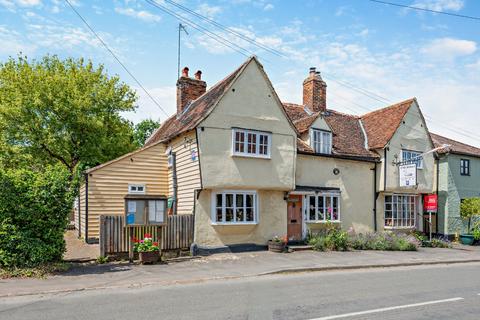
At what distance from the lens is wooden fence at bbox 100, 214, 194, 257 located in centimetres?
1442

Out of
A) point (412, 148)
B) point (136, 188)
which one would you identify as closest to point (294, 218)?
point (136, 188)

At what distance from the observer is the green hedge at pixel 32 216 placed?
1198cm

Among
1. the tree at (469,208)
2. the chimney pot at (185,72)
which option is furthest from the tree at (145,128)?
the tree at (469,208)

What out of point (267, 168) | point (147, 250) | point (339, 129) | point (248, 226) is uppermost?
point (339, 129)

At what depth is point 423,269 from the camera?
49.5ft

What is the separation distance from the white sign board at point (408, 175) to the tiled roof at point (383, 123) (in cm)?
175

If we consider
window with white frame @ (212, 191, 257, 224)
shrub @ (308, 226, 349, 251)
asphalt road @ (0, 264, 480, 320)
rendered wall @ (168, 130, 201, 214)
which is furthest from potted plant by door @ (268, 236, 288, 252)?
asphalt road @ (0, 264, 480, 320)

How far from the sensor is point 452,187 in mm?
25812

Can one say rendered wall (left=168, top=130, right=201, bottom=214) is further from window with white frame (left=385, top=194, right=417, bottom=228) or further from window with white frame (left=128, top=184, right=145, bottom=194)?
window with white frame (left=385, top=194, right=417, bottom=228)

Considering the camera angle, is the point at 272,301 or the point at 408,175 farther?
the point at 408,175

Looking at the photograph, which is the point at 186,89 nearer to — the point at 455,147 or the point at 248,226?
the point at 248,226

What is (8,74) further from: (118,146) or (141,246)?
(141,246)

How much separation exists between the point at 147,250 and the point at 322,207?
33.7 ft

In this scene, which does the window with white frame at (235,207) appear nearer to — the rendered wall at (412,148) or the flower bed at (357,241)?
the flower bed at (357,241)
